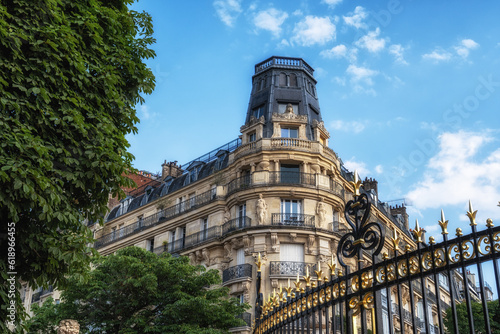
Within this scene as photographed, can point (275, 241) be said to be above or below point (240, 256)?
above

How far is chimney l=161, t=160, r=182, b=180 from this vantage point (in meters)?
45.6

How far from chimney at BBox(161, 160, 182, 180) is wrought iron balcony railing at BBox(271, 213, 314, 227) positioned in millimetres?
14871

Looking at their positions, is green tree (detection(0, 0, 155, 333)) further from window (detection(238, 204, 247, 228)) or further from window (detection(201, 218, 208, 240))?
window (detection(201, 218, 208, 240))

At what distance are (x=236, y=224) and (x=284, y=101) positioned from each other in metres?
8.84

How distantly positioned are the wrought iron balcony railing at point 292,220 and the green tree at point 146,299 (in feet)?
30.3

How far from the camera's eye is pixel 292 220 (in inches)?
1287

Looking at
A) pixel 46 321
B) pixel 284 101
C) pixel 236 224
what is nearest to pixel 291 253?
pixel 236 224

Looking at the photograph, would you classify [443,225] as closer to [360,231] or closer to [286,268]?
[360,231]

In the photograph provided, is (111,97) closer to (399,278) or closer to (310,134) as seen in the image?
(399,278)

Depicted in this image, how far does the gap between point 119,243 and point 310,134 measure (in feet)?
55.0

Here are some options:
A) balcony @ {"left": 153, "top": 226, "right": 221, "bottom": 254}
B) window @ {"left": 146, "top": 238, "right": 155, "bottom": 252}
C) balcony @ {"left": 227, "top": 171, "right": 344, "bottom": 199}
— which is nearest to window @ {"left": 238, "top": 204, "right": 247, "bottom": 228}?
balcony @ {"left": 227, "top": 171, "right": 344, "bottom": 199}

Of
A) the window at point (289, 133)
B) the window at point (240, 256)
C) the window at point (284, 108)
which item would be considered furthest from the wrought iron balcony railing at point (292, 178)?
the window at point (284, 108)

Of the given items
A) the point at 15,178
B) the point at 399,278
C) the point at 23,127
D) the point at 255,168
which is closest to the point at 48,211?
the point at 15,178

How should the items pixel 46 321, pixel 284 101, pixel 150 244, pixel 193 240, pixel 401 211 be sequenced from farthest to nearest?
pixel 401 211 → pixel 150 244 → pixel 284 101 → pixel 193 240 → pixel 46 321
